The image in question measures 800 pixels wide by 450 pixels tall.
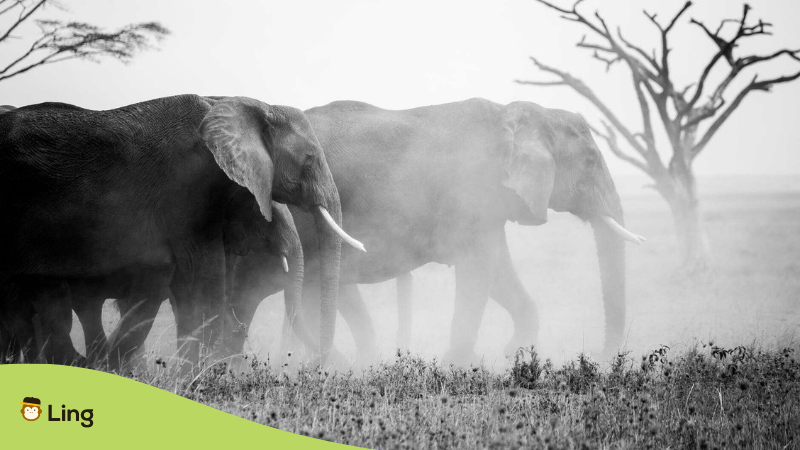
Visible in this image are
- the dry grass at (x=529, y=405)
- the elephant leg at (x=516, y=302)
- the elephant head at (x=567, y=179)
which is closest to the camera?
the dry grass at (x=529, y=405)

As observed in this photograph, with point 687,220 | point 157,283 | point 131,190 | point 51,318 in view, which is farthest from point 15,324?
point 687,220

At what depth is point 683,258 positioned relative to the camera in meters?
18.6

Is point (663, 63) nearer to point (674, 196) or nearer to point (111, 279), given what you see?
point (674, 196)

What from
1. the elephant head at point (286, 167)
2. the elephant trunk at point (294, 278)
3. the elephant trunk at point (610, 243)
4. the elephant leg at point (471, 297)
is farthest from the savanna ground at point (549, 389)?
the elephant head at point (286, 167)

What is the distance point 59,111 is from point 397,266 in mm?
4838

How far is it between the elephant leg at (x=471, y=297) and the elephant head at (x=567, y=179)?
2.88 ft

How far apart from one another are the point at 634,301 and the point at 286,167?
9591mm

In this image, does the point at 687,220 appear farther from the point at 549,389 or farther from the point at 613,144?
the point at 549,389

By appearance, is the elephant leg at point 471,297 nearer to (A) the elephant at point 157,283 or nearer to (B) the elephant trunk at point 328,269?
(B) the elephant trunk at point 328,269

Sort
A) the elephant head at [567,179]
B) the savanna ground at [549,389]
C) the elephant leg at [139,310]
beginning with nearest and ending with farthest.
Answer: the savanna ground at [549,389] → the elephant leg at [139,310] → the elephant head at [567,179]

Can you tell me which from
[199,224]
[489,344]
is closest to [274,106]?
[199,224]

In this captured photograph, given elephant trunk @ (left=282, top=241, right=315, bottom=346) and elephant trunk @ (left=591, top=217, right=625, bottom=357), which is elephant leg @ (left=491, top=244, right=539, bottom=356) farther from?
elephant trunk @ (left=282, top=241, right=315, bottom=346)

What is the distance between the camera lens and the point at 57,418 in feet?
18.5

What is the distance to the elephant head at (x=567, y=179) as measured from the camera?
1072 cm
